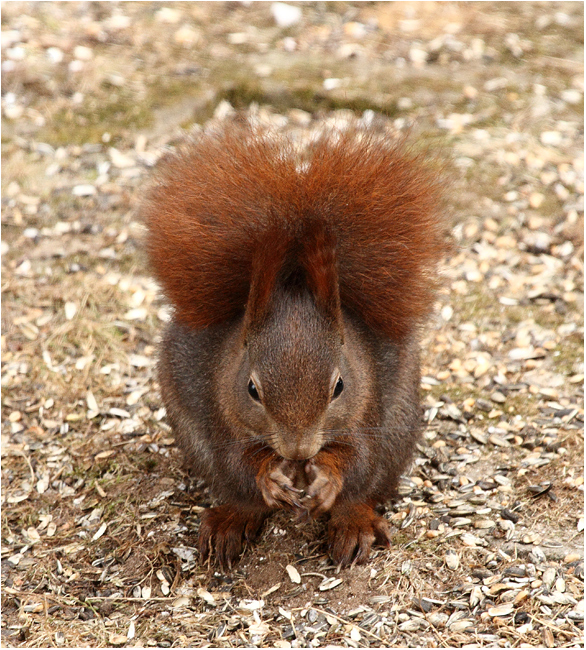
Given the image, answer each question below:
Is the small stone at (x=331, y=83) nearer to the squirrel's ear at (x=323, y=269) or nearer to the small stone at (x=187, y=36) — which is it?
the small stone at (x=187, y=36)

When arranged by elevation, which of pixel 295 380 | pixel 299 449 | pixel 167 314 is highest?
pixel 295 380

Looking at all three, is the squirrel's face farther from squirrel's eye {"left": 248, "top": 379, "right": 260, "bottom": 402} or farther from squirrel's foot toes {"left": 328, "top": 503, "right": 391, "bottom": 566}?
squirrel's foot toes {"left": 328, "top": 503, "right": 391, "bottom": 566}

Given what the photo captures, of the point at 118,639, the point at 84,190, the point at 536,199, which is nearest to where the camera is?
the point at 118,639

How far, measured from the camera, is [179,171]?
3393 millimetres

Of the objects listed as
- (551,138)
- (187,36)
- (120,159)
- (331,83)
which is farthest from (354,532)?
(187,36)

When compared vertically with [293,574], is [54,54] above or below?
above

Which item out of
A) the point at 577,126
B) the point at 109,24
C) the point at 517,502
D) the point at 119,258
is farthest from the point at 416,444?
the point at 109,24

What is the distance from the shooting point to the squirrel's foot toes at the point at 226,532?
3.60 m

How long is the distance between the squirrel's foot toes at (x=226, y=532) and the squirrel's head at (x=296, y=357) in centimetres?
57

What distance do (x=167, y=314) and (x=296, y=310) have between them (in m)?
1.58

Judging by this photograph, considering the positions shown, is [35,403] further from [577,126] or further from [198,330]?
[577,126]

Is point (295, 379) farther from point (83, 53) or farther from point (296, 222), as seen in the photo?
point (83, 53)

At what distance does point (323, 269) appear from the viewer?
9.84 ft

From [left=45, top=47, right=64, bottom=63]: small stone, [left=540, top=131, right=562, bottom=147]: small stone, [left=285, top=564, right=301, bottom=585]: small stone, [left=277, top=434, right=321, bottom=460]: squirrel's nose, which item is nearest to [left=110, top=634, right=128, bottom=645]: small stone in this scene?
[left=285, top=564, right=301, bottom=585]: small stone
